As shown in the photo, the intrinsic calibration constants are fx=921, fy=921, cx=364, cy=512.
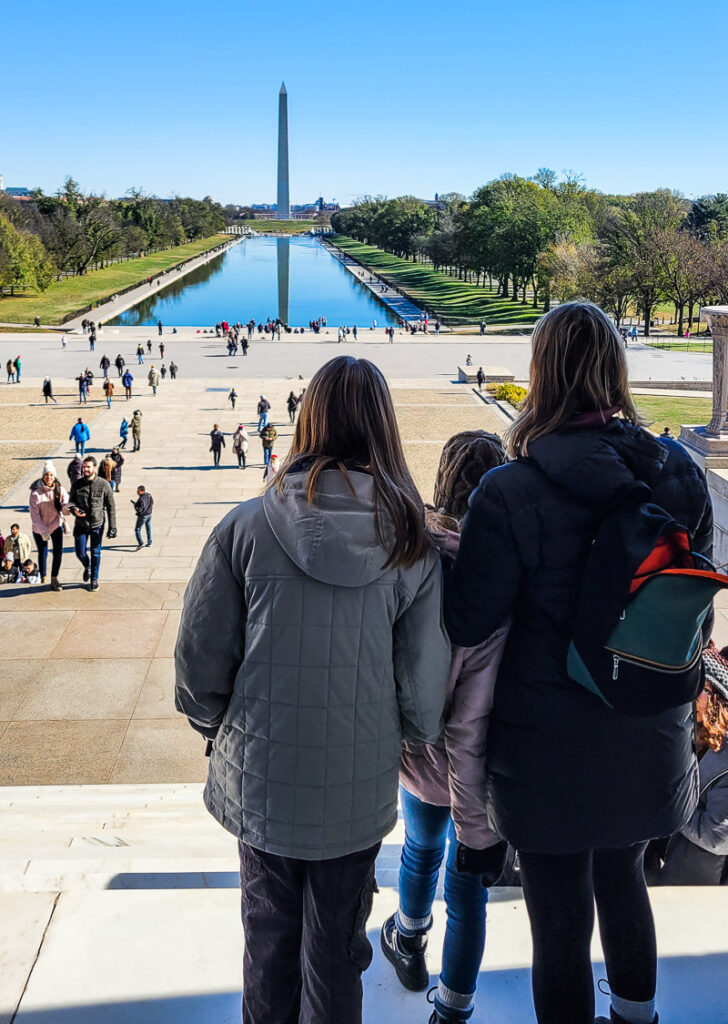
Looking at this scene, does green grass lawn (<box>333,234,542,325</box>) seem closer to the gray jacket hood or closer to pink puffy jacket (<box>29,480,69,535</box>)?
pink puffy jacket (<box>29,480,69,535</box>)

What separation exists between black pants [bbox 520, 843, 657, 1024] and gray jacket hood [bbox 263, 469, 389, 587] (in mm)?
813

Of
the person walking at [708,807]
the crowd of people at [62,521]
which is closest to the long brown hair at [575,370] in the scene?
the person walking at [708,807]

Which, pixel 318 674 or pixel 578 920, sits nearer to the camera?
pixel 318 674

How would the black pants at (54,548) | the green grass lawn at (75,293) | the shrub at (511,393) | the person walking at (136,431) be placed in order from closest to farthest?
the black pants at (54,548) < the person walking at (136,431) < the shrub at (511,393) < the green grass lawn at (75,293)

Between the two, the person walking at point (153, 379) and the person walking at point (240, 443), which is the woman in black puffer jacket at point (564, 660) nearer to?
the person walking at point (240, 443)

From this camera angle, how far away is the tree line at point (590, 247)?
46.1m

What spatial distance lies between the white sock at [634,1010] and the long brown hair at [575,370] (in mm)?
1409

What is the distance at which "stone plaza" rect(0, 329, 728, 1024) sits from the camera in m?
2.54

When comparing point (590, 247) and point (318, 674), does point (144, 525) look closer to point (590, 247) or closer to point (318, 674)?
point (318, 674)

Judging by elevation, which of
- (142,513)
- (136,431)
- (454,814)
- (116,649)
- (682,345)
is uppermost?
(682,345)

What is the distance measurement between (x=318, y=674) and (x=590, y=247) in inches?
2311

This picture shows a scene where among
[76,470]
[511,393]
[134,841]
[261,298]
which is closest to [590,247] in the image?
[261,298]

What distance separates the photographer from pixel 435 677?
2.17 metres

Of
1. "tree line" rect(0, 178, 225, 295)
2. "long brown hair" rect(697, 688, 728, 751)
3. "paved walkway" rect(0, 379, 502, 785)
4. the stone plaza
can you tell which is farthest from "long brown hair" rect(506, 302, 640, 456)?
"tree line" rect(0, 178, 225, 295)
